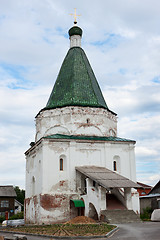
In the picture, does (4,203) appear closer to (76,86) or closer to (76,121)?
(76,121)

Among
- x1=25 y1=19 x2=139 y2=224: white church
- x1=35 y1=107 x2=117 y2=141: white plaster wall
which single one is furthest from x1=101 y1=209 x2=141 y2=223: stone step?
x1=35 y1=107 x2=117 y2=141: white plaster wall

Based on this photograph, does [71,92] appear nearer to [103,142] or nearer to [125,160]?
[103,142]

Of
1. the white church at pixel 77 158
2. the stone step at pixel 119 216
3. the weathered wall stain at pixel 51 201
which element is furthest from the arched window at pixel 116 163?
the stone step at pixel 119 216

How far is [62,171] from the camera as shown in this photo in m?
21.0

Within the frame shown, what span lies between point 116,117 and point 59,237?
1608cm

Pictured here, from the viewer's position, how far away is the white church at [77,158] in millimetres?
19016

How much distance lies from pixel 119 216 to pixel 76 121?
329 inches

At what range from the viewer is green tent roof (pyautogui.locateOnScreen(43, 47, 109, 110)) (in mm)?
24203

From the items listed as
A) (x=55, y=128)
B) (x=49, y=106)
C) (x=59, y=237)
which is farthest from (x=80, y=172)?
(x=59, y=237)

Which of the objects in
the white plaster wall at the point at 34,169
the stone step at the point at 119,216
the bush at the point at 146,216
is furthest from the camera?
the white plaster wall at the point at 34,169

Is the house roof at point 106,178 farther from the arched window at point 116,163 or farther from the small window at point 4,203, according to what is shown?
the small window at point 4,203

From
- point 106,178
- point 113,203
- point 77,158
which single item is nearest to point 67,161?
point 77,158

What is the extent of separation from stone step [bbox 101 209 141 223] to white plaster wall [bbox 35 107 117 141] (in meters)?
7.19

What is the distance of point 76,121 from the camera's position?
23094mm
